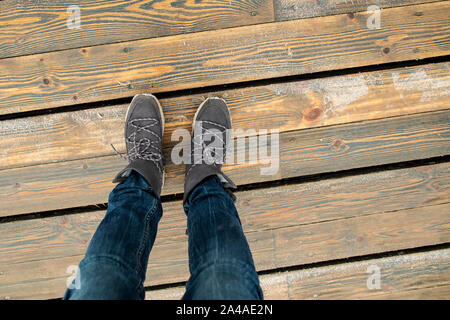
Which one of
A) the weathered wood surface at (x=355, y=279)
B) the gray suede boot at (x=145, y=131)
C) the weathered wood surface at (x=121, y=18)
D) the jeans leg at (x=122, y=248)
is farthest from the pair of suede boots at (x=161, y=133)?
the weathered wood surface at (x=355, y=279)

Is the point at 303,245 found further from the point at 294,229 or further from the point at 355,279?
the point at 355,279

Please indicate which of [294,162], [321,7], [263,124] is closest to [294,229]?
[294,162]

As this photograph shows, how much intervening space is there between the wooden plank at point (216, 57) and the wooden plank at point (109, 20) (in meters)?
0.03

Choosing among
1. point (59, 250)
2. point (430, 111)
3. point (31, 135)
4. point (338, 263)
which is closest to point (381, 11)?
point (430, 111)

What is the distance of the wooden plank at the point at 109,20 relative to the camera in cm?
111

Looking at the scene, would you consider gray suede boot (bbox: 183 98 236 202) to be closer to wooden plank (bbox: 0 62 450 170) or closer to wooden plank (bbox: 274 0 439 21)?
wooden plank (bbox: 0 62 450 170)

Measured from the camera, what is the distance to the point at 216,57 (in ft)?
3.71

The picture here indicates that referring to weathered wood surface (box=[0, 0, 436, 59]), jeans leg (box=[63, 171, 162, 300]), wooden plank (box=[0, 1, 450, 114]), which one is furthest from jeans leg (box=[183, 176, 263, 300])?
weathered wood surface (box=[0, 0, 436, 59])

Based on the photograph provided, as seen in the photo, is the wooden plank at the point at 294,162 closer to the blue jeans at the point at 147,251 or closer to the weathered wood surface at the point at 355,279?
the blue jeans at the point at 147,251

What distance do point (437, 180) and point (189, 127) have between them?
114cm

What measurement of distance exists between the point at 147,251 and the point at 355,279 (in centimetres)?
99

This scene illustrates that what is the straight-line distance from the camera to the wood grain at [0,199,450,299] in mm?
1228

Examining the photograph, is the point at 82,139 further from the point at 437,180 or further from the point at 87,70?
the point at 437,180
